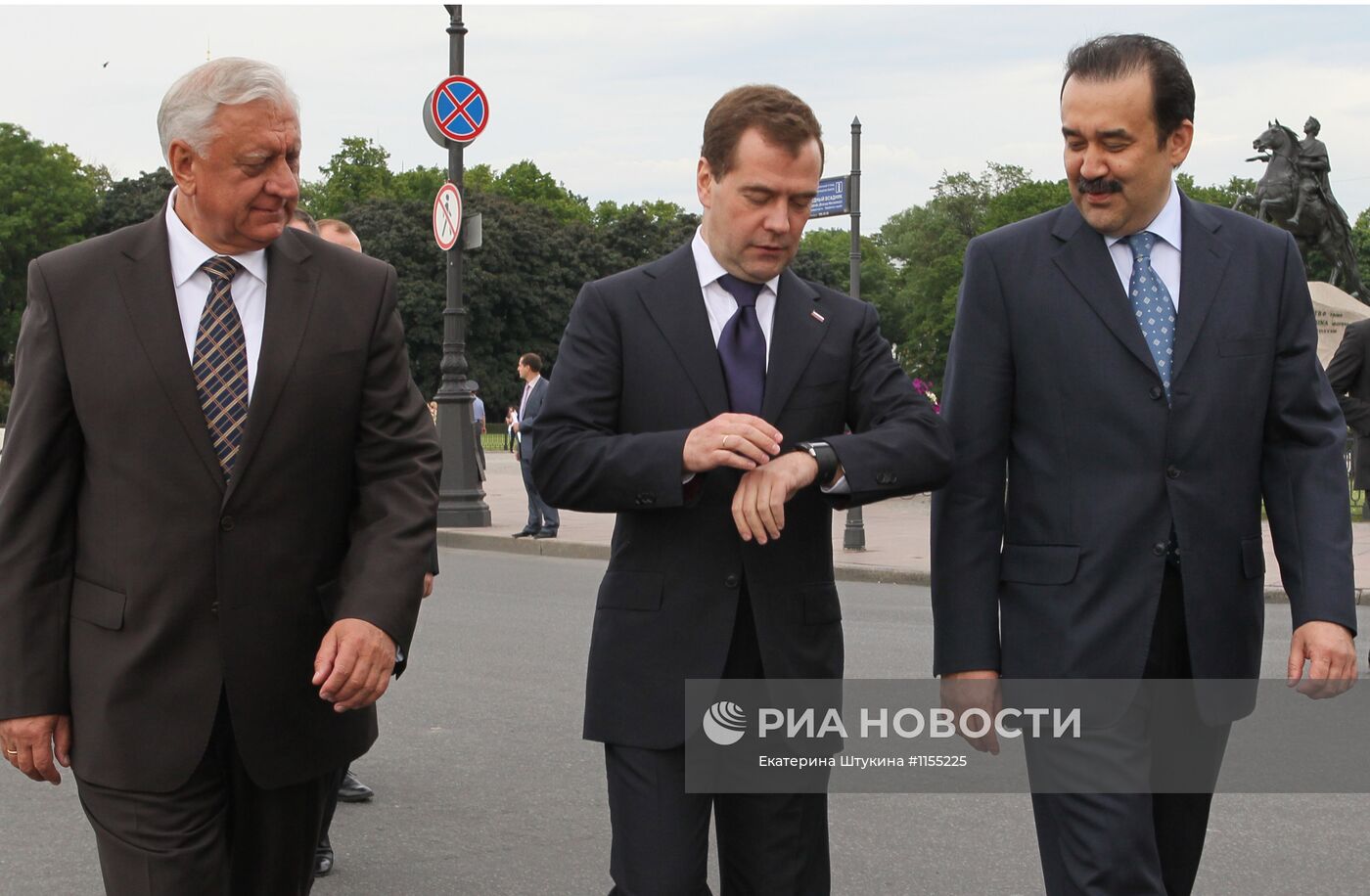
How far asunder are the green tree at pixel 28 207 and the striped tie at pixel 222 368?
248ft

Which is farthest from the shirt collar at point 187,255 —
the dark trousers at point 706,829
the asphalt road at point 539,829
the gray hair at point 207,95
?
the asphalt road at point 539,829

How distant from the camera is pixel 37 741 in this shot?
124 inches

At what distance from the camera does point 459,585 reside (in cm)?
1359

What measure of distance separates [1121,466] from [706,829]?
110 cm

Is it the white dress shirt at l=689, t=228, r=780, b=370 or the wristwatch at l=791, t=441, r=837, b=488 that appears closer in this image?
the wristwatch at l=791, t=441, r=837, b=488

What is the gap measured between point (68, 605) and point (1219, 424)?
2.27 meters

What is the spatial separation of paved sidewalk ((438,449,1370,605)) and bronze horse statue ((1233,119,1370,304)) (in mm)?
7362

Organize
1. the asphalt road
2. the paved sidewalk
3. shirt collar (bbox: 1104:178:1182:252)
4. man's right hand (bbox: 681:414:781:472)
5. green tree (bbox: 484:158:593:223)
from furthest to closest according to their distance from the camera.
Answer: green tree (bbox: 484:158:593:223)
the paved sidewalk
the asphalt road
shirt collar (bbox: 1104:178:1182:252)
man's right hand (bbox: 681:414:781:472)

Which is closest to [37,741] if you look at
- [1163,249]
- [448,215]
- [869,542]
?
[1163,249]

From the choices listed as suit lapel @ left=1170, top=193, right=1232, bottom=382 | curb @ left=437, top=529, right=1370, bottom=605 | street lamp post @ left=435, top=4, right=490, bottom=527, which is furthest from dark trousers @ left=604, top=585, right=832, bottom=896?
street lamp post @ left=435, top=4, right=490, bottom=527

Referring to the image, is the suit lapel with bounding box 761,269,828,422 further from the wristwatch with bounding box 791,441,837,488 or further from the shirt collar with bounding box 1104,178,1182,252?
the shirt collar with bounding box 1104,178,1182,252

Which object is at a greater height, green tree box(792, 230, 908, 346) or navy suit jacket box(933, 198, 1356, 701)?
green tree box(792, 230, 908, 346)

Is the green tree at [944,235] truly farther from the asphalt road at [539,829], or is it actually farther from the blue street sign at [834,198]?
the asphalt road at [539,829]

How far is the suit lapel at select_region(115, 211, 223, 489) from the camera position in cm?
312
